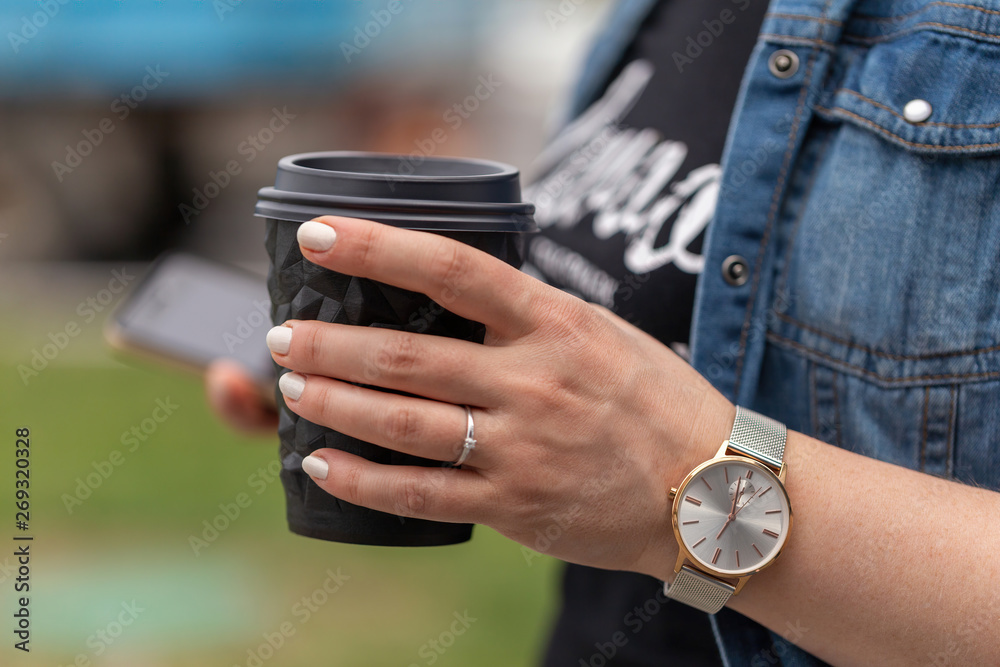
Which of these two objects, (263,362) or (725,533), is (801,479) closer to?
(725,533)

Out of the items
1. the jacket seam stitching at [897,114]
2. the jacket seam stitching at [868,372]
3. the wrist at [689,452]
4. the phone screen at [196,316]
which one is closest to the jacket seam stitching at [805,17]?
the jacket seam stitching at [897,114]

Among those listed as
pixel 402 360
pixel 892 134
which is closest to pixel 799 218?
pixel 892 134

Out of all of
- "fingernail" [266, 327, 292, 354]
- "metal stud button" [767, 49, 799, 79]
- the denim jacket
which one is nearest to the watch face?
the denim jacket

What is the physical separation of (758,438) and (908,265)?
339 mm

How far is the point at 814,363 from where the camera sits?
3.80 feet

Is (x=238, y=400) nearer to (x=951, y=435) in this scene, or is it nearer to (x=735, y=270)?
(x=735, y=270)

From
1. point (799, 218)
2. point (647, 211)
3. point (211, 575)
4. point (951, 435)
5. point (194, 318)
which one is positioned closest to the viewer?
point (951, 435)

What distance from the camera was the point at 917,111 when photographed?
1.10m

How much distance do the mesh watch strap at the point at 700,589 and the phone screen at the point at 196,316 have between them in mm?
1125

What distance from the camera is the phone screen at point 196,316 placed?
1.85 metres

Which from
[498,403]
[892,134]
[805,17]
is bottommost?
[498,403]

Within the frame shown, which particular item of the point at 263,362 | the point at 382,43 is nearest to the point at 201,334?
the point at 263,362

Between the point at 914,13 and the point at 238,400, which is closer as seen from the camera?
the point at 914,13

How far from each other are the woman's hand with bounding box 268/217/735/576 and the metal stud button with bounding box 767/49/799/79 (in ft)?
1.91
